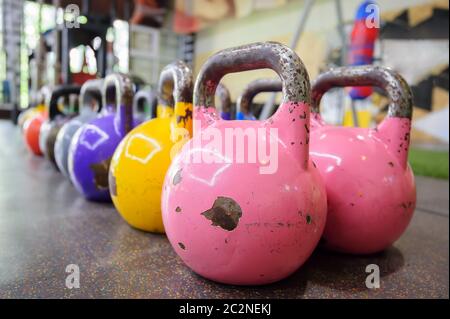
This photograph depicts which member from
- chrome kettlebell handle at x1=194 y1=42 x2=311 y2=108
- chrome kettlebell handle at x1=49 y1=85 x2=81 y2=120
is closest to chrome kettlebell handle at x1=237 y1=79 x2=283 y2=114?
chrome kettlebell handle at x1=194 y1=42 x2=311 y2=108

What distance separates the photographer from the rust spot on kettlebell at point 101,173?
1.18m

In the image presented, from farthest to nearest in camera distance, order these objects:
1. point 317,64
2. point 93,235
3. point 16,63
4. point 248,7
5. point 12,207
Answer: point 16,63 → point 248,7 → point 317,64 → point 12,207 → point 93,235

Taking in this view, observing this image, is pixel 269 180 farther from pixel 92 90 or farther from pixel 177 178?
pixel 92 90

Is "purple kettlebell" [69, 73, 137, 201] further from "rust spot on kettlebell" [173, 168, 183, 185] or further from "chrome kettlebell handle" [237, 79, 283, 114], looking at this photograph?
"rust spot on kettlebell" [173, 168, 183, 185]

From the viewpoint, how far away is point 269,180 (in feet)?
2.03

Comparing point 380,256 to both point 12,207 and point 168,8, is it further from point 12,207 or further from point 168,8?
point 168,8

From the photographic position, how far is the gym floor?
67cm

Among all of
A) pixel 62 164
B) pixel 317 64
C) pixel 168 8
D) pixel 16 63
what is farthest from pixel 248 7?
pixel 16 63

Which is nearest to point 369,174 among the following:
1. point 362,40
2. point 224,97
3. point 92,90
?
point 224,97

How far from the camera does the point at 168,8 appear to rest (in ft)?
18.8

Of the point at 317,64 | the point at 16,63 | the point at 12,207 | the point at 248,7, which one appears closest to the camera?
the point at 12,207

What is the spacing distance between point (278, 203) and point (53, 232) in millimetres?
649

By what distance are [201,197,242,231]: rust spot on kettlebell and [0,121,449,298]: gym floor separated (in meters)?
0.14
